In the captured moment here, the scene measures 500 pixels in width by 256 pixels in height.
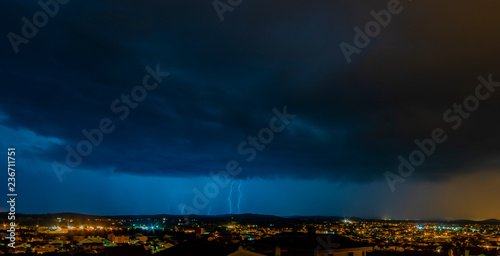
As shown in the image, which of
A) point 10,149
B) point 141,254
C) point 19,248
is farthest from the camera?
point 19,248

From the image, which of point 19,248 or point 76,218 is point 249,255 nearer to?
point 19,248

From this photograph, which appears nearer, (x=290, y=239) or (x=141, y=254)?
(x=290, y=239)

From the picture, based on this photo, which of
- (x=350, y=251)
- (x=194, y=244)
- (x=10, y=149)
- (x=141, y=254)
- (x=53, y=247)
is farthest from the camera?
(x=53, y=247)

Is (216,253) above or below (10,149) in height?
below

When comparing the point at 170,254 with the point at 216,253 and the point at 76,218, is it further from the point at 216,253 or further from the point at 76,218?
the point at 76,218

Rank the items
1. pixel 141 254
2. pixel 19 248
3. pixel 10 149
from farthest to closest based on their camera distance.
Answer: pixel 19 248 < pixel 141 254 < pixel 10 149

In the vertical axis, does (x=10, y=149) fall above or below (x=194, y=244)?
above

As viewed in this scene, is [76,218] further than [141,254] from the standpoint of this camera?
Yes

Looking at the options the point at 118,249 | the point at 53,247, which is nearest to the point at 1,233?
the point at 53,247

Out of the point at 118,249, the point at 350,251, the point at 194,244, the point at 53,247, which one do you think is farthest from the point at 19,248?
the point at 350,251
